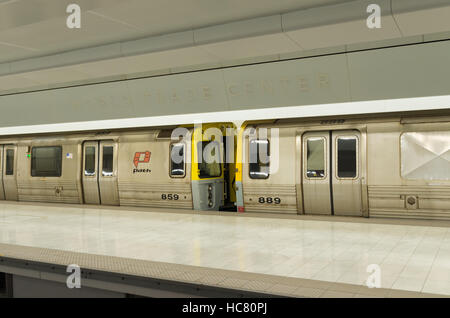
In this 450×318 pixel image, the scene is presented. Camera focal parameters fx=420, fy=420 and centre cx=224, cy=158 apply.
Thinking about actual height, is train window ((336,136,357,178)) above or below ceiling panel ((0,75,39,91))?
below

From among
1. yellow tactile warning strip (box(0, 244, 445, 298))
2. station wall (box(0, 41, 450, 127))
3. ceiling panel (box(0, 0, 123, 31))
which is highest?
ceiling panel (box(0, 0, 123, 31))

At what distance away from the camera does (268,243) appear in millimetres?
5977

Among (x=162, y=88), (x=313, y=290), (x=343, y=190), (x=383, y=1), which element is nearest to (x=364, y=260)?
(x=313, y=290)

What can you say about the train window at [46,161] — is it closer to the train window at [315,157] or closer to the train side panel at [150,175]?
the train side panel at [150,175]

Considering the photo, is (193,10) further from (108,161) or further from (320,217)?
(108,161)

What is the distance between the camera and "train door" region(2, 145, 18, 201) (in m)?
13.4

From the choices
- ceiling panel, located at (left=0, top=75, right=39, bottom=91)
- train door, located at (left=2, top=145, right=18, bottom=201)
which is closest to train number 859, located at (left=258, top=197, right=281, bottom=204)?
ceiling panel, located at (left=0, top=75, right=39, bottom=91)

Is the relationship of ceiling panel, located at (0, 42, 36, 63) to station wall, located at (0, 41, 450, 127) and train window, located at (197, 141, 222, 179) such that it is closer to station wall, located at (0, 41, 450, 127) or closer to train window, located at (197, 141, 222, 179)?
station wall, located at (0, 41, 450, 127)

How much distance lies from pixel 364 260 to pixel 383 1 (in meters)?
3.07

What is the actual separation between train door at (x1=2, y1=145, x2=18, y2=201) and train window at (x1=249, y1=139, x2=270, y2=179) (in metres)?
8.35

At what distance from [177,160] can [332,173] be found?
12.4 feet

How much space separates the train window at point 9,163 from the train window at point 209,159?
7.04 metres

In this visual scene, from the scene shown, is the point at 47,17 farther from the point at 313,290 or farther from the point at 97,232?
the point at 313,290

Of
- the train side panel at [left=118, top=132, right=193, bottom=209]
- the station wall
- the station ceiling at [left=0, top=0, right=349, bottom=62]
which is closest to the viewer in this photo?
the station ceiling at [left=0, top=0, right=349, bottom=62]
